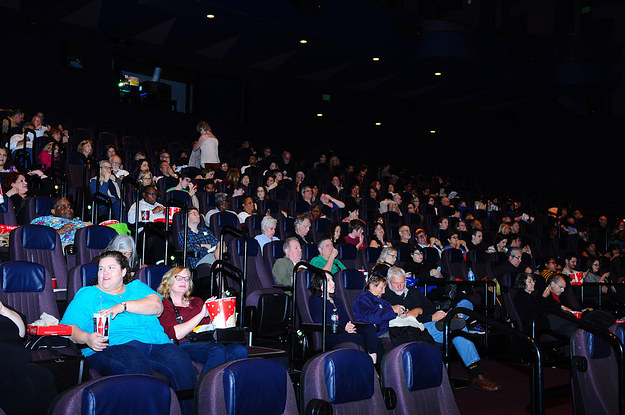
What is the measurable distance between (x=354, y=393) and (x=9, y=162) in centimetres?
698

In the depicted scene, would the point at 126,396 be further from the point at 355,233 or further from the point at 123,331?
the point at 355,233

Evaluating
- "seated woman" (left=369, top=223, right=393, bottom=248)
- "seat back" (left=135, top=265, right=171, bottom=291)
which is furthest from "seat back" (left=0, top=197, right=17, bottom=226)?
"seated woman" (left=369, top=223, right=393, bottom=248)

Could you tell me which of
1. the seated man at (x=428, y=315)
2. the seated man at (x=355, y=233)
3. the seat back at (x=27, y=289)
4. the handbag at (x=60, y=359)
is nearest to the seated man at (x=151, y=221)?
the seat back at (x=27, y=289)

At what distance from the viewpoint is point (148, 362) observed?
375cm

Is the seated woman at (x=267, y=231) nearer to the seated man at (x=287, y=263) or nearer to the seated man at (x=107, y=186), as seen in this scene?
the seated man at (x=287, y=263)

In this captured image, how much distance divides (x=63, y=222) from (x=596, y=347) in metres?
4.82

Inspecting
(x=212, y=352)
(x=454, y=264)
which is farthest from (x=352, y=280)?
(x=454, y=264)

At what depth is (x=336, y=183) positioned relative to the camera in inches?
485

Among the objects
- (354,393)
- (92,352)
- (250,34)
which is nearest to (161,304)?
(92,352)

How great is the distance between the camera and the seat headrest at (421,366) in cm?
317

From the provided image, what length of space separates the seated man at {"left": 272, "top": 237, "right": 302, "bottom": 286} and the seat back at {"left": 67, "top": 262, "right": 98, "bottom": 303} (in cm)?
221

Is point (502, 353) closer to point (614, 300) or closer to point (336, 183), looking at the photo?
point (614, 300)

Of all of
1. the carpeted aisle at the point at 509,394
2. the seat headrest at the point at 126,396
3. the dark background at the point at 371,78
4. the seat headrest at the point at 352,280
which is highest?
the dark background at the point at 371,78

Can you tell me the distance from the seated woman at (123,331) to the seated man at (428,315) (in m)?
2.58
